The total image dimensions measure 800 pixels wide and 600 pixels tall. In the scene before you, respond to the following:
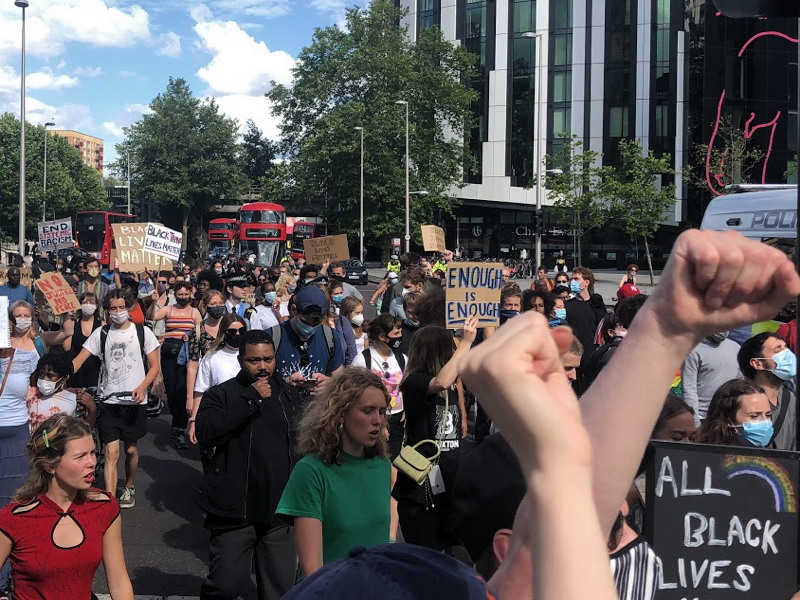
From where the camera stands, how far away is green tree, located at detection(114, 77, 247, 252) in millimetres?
77125

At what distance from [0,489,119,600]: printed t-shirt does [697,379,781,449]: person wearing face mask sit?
8.47 feet

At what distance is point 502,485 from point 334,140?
48361mm

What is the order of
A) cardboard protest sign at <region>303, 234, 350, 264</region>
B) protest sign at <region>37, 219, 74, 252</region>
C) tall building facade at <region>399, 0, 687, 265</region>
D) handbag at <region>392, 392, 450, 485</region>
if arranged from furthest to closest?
tall building facade at <region>399, 0, 687, 265</region> < protest sign at <region>37, 219, 74, 252</region> < cardboard protest sign at <region>303, 234, 350, 264</region> < handbag at <region>392, 392, 450, 485</region>

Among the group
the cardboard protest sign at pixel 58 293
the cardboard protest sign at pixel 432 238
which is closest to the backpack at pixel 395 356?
the cardboard protest sign at pixel 58 293

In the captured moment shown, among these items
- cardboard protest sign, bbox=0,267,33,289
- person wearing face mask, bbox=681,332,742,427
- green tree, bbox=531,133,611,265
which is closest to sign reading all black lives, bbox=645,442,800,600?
person wearing face mask, bbox=681,332,742,427

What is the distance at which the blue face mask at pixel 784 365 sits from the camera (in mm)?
5371

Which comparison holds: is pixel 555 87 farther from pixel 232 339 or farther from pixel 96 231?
pixel 232 339

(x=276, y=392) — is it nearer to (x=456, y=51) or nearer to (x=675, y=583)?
(x=675, y=583)

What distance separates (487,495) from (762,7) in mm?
1365

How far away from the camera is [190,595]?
19.2 ft

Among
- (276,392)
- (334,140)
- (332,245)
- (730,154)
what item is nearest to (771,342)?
(276,392)

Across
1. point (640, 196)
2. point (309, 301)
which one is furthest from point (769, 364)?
point (640, 196)

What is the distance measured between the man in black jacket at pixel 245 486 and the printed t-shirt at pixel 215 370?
6.87ft

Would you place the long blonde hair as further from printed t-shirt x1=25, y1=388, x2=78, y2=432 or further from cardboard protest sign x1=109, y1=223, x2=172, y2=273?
cardboard protest sign x1=109, y1=223, x2=172, y2=273
